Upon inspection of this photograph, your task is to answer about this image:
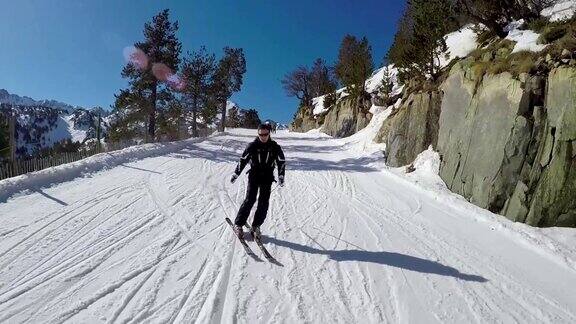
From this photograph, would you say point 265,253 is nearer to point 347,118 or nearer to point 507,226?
point 507,226

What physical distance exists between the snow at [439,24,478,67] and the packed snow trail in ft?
59.0

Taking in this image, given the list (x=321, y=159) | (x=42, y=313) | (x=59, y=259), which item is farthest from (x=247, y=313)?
(x=321, y=159)

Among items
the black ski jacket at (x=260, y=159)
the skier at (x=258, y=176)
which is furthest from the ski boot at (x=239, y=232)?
the black ski jacket at (x=260, y=159)

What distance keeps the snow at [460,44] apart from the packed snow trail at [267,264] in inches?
708

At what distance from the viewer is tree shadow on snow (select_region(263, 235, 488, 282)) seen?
5.79 meters

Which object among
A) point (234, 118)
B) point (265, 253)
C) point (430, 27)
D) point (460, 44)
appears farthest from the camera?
point (234, 118)

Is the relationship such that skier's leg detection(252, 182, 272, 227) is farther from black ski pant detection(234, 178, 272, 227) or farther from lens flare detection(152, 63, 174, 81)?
lens flare detection(152, 63, 174, 81)

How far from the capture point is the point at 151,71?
89.6 ft

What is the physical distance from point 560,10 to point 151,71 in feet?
79.8

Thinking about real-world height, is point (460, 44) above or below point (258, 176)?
above

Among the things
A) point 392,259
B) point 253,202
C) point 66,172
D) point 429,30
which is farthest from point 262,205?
Result: point 429,30

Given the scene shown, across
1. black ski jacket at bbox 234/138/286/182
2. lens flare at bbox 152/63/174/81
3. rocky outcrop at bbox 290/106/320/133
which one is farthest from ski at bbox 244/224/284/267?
rocky outcrop at bbox 290/106/320/133

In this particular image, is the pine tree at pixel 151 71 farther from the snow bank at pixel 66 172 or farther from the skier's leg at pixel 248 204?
the skier's leg at pixel 248 204

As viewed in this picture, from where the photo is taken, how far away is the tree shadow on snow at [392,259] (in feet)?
19.0
